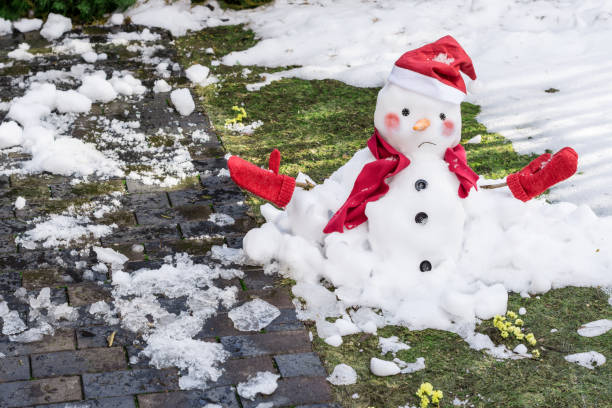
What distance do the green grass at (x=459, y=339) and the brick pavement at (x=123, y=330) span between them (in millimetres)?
156

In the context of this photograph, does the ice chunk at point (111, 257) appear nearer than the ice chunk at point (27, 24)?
Yes

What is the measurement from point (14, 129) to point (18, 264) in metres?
1.42

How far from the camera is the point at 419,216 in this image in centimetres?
335

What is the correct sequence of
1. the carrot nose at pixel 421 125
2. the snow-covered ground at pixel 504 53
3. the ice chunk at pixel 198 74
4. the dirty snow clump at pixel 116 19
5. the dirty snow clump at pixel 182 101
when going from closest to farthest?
1. the carrot nose at pixel 421 125
2. the snow-covered ground at pixel 504 53
3. the dirty snow clump at pixel 182 101
4. the ice chunk at pixel 198 74
5. the dirty snow clump at pixel 116 19

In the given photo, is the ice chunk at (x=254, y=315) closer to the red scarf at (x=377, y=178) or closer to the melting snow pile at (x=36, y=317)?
the red scarf at (x=377, y=178)

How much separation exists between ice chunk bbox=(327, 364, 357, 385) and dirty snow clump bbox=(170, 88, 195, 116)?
8.76 feet

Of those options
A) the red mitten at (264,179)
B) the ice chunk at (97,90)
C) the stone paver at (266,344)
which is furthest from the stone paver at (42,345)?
the ice chunk at (97,90)

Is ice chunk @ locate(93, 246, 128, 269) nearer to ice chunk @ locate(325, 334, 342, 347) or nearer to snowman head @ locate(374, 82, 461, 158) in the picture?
ice chunk @ locate(325, 334, 342, 347)

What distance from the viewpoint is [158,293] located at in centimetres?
339

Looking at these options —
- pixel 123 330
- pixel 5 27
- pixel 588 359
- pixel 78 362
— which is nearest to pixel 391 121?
pixel 588 359

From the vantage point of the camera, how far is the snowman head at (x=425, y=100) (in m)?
3.23

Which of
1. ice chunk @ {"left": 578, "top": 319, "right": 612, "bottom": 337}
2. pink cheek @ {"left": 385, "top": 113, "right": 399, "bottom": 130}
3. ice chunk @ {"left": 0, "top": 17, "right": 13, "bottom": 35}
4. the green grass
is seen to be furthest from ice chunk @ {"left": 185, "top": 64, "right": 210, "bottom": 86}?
ice chunk @ {"left": 578, "top": 319, "right": 612, "bottom": 337}

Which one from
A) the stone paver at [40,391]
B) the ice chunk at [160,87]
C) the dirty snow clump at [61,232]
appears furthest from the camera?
the ice chunk at [160,87]

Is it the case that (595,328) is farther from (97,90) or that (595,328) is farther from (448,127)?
(97,90)
